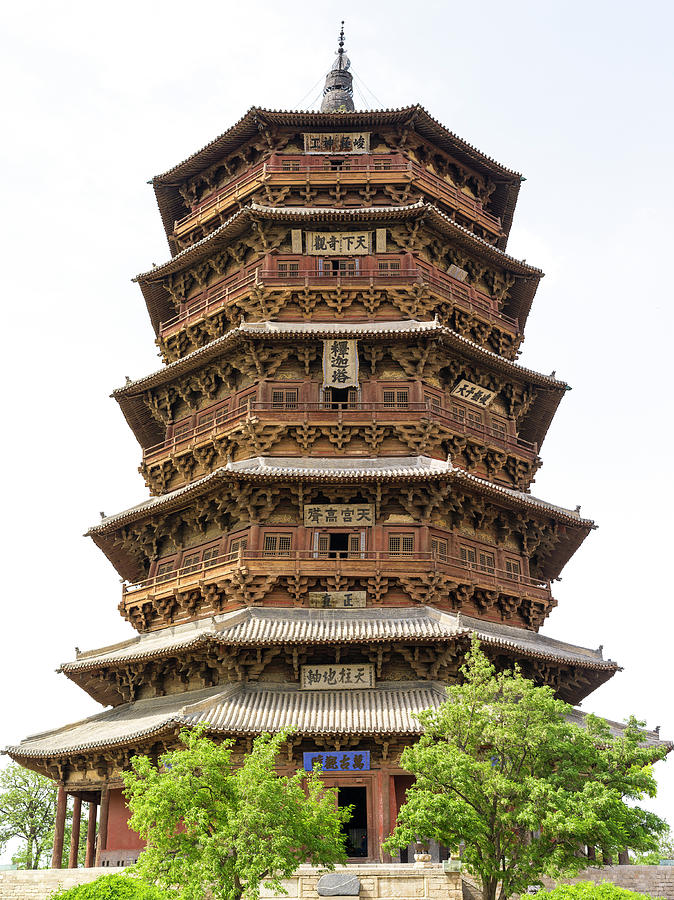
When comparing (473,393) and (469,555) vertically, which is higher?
(473,393)

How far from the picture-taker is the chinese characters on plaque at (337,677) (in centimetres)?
1873

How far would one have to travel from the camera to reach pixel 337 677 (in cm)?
1881

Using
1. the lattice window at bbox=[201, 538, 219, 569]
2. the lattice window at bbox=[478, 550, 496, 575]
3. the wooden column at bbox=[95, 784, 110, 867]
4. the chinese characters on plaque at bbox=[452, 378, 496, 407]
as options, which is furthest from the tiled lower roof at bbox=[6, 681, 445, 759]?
the chinese characters on plaque at bbox=[452, 378, 496, 407]

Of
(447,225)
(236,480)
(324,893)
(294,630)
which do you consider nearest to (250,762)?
(324,893)

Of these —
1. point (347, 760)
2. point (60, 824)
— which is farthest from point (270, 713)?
point (60, 824)

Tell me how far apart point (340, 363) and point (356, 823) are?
1134cm

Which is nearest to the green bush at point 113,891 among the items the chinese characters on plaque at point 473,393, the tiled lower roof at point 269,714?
the tiled lower roof at point 269,714

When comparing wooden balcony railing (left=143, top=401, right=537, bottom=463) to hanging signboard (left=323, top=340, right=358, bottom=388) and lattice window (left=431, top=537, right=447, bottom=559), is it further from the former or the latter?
lattice window (left=431, top=537, right=447, bottom=559)

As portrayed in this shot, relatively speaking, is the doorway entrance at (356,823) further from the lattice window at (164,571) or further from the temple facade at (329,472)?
the lattice window at (164,571)

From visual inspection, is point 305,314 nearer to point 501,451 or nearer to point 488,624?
point 501,451

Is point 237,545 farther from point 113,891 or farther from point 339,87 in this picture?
point 339,87

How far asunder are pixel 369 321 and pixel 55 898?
52.5ft

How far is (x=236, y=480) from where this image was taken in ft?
66.9

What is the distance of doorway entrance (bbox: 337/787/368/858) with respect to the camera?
60.5ft
